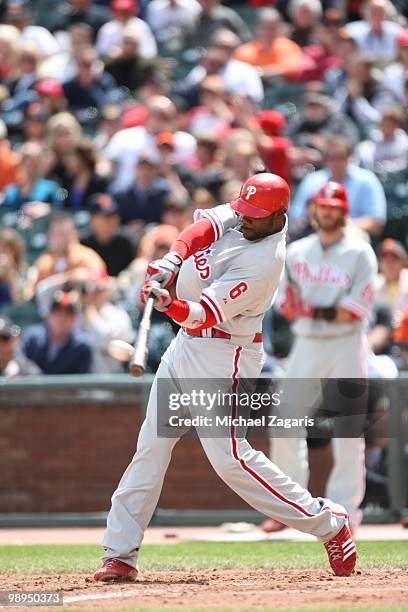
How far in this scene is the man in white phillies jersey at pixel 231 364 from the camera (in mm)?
6039

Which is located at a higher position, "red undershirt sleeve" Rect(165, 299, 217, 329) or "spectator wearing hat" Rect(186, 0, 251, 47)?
"red undershirt sleeve" Rect(165, 299, 217, 329)

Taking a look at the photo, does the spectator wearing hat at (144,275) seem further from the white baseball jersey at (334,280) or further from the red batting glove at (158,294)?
the red batting glove at (158,294)

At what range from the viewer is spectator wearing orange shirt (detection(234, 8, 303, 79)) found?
14.9 meters

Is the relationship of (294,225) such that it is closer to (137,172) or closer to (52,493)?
(137,172)

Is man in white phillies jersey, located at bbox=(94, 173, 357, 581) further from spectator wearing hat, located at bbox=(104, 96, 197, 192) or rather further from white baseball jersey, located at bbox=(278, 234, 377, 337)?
spectator wearing hat, located at bbox=(104, 96, 197, 192)

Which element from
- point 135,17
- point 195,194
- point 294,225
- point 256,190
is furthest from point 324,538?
point 135,17

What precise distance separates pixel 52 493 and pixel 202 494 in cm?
115

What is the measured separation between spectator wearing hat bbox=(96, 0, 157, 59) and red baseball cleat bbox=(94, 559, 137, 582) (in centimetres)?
997

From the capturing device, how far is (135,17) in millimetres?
15711

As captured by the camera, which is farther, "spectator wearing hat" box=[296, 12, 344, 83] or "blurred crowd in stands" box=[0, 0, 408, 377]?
"spectator wearing hat" box=[296, 12, 344, 83]

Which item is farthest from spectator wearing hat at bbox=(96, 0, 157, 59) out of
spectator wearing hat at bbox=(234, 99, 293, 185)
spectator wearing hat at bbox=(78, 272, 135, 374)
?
spectator wearing hat at bbox=(78, 272, 135, 374)

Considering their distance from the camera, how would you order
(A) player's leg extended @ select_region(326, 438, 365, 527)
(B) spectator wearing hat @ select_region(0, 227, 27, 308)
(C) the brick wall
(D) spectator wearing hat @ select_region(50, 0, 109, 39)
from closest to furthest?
(A) player's leg extended @ select_region(326, 438, 365, 527) < (C) the brick wall < (B) spectator wearing hat @ select_region(0, 227, 27, 308) < (D) spectator wearing hat @ select_region(50, 0, 109, 39)

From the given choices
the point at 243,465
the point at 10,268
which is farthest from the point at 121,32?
the point at 243,465

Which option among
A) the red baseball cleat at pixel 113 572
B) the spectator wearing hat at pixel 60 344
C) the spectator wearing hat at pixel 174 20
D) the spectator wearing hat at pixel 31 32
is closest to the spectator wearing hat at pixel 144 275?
the spectator wearing hat at pixel 60 344
